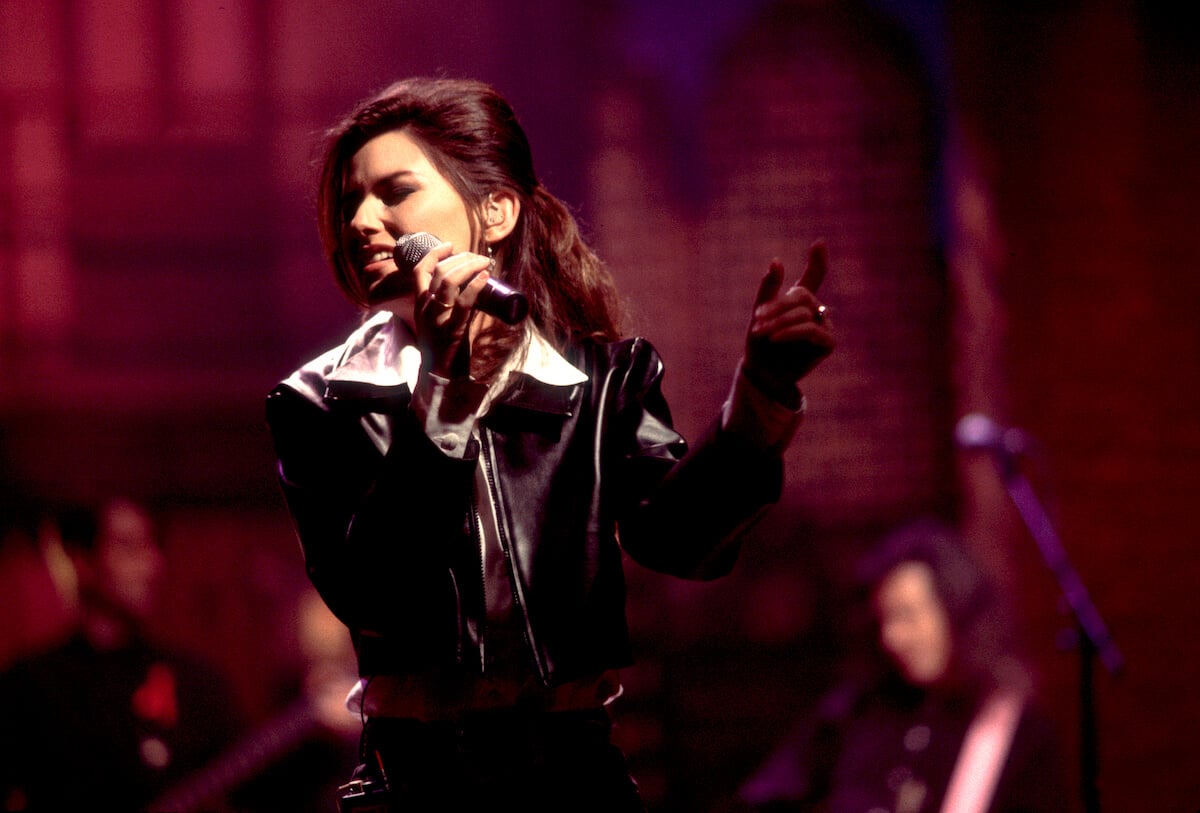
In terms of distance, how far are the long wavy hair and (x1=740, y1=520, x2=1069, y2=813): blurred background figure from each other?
226cm

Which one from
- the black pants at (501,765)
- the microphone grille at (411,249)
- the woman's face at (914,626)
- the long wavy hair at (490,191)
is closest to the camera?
the black pants at (501,765)

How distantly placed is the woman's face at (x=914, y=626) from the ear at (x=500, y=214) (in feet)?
7.88

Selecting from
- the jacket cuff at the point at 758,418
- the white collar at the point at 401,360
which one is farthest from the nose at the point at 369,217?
the jacket cuff at the point at 758,418

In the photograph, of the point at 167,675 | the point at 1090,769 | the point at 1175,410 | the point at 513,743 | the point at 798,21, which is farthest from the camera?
the point at 798,21

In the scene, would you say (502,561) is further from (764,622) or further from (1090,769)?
(764,622)

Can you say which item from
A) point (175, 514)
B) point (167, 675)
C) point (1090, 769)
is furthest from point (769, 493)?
point (175, 514)

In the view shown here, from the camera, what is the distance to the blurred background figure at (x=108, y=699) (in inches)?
125

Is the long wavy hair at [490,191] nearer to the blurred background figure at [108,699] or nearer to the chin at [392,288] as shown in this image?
the chin at [392,288]

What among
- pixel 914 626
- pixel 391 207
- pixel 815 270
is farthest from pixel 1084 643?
pixel 391 207

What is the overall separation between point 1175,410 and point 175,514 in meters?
3.67

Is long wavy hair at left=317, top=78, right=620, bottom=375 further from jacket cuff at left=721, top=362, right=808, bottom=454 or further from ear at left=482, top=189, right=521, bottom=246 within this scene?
jacket cuff at left=721, top=362, right=808, bottom=454

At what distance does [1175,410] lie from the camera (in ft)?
12.3

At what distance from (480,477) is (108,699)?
2.57 m

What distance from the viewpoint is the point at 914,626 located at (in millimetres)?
3420
